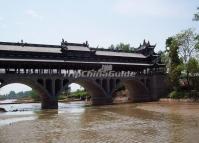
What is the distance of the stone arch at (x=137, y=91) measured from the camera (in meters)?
86.8

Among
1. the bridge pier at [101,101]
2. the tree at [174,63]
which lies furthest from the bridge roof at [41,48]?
the tree at [174,63]

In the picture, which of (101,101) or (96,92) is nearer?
(101,101)

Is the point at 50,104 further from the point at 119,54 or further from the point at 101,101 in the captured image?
the point at 119,54

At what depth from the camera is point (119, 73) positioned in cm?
8119

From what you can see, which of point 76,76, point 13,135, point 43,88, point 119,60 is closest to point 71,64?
point 76,76

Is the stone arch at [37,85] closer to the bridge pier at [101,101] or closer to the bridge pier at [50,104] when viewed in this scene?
the bridge pier at [50,104]

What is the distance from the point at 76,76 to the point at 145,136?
4753 centimetres

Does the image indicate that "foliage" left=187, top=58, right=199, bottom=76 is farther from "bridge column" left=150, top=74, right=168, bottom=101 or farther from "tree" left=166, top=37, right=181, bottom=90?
"bridge column" left=150, top=74, right=168, bottom=101

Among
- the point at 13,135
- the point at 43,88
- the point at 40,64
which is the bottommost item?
the point at 13,135

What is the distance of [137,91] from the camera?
3617 inches

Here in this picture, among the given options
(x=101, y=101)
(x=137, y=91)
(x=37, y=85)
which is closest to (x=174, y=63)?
(x=137, y=91)

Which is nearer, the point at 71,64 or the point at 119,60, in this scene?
the point at 71,64

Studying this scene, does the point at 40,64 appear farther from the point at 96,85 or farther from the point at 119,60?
the point at 119,60

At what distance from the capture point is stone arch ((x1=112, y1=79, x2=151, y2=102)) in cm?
8677
